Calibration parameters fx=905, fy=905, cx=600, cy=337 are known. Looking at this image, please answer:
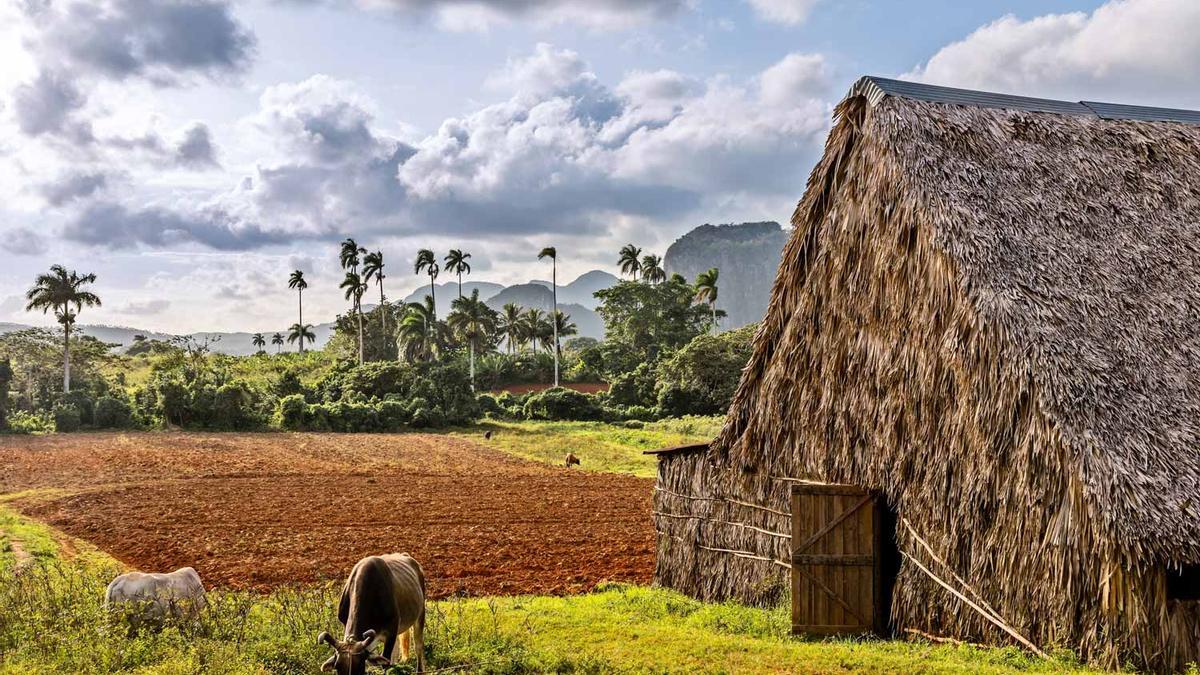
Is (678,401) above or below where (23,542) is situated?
above

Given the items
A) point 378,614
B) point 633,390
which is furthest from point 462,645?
point 633,390

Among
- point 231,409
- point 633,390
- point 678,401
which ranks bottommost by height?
point 231,409

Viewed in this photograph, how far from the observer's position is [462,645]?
9.22 meters

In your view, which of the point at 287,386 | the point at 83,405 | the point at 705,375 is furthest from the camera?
the point at 287,386

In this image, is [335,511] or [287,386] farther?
[287,386]

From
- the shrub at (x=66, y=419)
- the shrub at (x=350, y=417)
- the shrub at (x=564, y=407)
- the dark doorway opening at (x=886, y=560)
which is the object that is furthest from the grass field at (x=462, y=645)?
the shrub at (x=564, y=407)

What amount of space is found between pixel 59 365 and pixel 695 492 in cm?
5257

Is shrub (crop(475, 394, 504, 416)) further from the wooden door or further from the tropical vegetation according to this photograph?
the wooden door

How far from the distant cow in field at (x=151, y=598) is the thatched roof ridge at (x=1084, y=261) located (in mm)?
7348

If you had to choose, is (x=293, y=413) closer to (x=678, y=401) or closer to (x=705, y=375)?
(x=678, y=401)

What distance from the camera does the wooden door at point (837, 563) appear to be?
10.8 metres

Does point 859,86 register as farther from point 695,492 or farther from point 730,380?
point 730,380

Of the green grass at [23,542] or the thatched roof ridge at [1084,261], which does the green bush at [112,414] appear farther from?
the thatched roof ridge at [1084,261]

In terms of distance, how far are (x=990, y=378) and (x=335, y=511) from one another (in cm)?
1747
